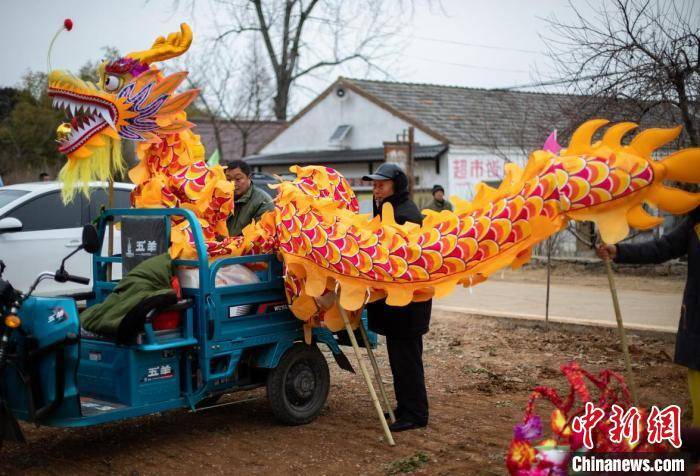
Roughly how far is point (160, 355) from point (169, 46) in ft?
8.10

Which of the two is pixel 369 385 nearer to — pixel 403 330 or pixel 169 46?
pixel 403 330

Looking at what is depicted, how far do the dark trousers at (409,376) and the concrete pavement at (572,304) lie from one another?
4.12m

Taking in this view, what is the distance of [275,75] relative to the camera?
32.4 m

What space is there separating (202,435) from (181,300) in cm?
121

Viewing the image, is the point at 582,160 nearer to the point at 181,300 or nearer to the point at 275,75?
the point at 181,300

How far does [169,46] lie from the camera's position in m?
6.50

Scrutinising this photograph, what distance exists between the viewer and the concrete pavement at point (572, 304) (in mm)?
10219

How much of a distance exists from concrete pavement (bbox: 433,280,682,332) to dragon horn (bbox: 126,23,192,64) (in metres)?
5.88

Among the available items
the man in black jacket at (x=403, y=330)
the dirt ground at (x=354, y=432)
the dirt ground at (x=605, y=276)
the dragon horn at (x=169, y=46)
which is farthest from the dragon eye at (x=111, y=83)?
the dirt ground at (x=605, y=276)

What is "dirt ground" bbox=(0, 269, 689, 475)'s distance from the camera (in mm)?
5570

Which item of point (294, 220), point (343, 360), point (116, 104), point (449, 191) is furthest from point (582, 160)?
point (449, 191)

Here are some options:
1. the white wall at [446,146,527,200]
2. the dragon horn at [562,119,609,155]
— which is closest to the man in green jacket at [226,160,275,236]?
the dragon horn at [562,119,609,155]

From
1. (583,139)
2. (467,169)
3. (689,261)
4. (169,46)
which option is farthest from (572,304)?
(467,169)

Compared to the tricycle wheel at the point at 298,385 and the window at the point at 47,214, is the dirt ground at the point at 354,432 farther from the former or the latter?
the window at the point at 47,214
